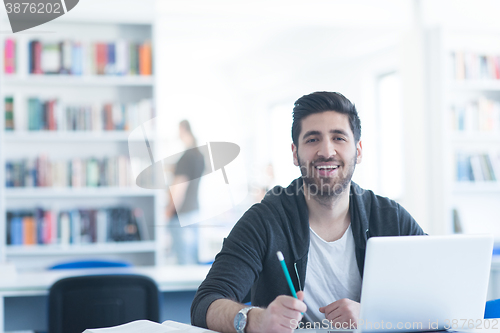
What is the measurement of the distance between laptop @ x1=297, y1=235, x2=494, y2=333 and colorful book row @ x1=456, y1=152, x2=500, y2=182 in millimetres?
3401

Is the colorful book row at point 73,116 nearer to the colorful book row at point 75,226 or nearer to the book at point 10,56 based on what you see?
the book at point 10,56

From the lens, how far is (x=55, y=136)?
3949mm

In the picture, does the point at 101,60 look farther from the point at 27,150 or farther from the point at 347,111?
the point at 347,111

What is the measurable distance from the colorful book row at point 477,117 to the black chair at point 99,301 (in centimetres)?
314

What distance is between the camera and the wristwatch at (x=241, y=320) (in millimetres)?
1180

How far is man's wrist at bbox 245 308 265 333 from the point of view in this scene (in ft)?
3.76

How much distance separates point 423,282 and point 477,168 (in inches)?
141

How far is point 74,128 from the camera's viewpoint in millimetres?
4000

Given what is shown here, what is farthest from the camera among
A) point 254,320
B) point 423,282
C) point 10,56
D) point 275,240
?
point 10,56

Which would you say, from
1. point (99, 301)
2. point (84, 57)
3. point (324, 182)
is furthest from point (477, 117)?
point (99, 301)

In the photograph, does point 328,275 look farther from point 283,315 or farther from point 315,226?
point 283,315

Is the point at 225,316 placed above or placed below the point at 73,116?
below

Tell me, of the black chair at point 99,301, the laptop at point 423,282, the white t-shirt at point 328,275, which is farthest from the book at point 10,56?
the laptop at point 423,282

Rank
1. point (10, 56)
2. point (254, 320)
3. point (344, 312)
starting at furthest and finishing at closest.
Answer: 1. point (10, 56)
2. point (344, 312)
3. point (254, 320)
